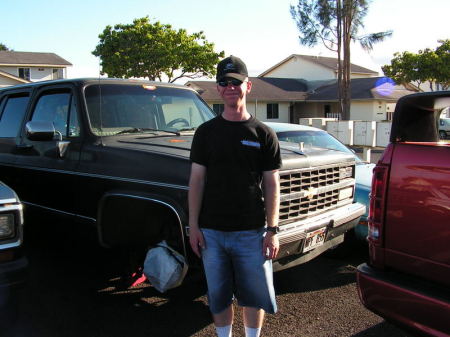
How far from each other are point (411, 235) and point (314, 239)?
1.36 meters

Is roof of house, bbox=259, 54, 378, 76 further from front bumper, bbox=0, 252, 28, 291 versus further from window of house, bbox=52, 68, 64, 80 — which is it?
front bumper, bbox=0, 252, 28, 291

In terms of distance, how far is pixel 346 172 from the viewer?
4.58 meters

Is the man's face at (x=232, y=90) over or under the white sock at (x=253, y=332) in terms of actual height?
over

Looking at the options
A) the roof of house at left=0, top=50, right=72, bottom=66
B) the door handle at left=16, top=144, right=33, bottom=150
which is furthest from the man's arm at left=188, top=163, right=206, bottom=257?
the roof of house at left=0, top=50, right=72, bottom=66

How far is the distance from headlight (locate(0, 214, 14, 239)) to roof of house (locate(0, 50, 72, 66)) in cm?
4901

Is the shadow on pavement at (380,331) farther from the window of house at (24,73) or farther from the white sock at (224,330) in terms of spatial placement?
the window of house at (24,73)

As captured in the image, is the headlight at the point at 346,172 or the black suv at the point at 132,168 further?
the headlight at the point at 346,172

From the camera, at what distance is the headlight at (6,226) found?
3.26 m

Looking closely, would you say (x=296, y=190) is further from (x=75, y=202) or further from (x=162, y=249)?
(x=75, y=202)

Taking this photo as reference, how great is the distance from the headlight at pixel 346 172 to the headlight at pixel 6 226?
2942 mm

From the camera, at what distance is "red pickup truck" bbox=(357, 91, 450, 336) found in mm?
2426

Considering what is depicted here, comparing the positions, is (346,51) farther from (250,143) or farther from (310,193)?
(250,143)

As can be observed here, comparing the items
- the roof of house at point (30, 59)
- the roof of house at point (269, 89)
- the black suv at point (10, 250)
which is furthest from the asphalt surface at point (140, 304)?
the roof of house at point (30, 59)

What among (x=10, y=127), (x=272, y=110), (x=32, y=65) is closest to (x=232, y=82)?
(x=10, y=127)
